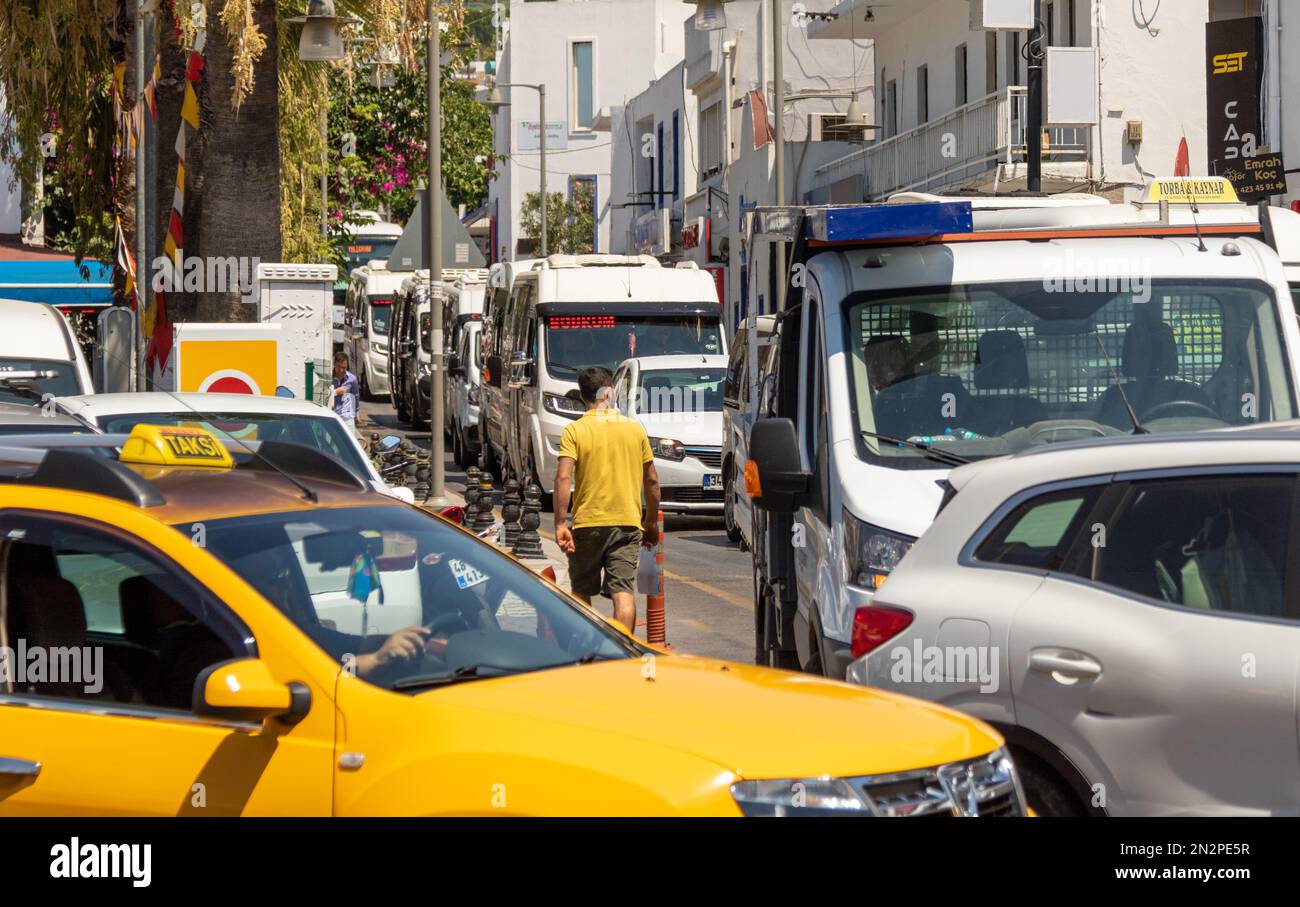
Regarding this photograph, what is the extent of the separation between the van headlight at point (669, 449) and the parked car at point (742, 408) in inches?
28.7

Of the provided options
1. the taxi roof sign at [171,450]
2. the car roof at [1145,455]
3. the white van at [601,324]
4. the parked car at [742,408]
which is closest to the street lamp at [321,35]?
the parked car at [742,408]

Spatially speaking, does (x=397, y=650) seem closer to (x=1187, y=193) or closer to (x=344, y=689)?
(x=344, y=689)

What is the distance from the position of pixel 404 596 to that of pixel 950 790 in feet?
5.43

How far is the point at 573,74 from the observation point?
7344 centimetres

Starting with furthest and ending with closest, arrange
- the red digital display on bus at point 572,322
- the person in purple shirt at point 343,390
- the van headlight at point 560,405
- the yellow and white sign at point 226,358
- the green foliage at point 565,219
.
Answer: the green foliage at point 565,219 → the red digital display on bus at point 572,322 → the van headlight at point 560,405 → the person in purple shirt at point 343,390 → the yellow and white sign at point 226,358

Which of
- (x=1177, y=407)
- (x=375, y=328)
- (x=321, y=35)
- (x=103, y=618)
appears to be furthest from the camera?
(x=375, y=328)

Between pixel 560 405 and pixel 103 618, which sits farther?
pixel 560 405

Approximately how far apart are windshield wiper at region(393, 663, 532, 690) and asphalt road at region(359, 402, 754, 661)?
6.86 metres

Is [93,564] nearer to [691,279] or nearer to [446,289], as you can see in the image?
[691,279]

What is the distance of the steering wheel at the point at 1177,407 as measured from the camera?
8219mm

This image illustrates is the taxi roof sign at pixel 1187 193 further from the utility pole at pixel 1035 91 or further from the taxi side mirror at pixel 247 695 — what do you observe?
the utility pole at pixel 1035 91

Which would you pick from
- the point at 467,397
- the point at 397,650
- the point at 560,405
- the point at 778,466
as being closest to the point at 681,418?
the point at 560,405

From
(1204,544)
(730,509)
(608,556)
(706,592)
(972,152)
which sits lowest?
(706,592)

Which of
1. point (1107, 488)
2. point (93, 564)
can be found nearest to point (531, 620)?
point (93, 564)
